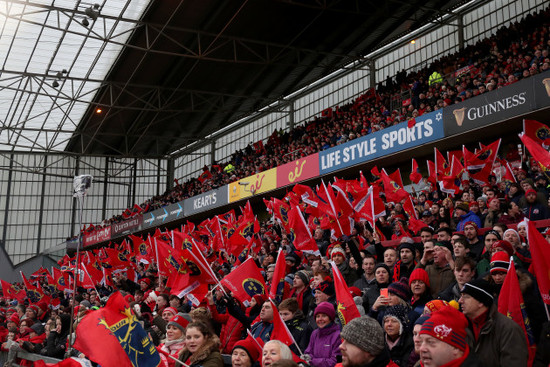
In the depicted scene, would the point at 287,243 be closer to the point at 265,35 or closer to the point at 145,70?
the point at 265,35

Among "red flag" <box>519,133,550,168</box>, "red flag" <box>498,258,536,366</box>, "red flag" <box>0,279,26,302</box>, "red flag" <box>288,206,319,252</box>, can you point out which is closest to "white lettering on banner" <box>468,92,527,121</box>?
"red flag" <box>519,133,550,168</box>

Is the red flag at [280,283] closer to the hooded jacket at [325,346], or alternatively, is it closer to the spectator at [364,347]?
the hooded jacket at [325,346]

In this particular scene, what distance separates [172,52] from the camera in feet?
72.7

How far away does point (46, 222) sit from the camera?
3906 cm

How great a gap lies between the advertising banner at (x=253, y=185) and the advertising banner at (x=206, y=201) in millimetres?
673

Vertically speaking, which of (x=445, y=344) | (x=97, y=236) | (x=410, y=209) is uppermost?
(x=97, y=236)

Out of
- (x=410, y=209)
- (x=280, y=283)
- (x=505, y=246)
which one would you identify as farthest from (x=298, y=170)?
(x=505, y=246)

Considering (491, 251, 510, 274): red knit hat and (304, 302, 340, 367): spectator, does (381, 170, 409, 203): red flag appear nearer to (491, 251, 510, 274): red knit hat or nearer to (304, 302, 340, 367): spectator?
(491, 251, 510, 274): red knit hat

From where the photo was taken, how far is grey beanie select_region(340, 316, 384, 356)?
3.19 metres

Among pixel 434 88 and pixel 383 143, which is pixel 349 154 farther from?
pixel 434 88

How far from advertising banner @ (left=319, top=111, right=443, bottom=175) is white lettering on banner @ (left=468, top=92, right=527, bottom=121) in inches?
37.9

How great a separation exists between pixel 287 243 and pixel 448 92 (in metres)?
7.15

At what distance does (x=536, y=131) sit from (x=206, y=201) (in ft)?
58.4

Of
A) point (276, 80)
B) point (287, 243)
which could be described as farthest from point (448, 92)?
point (276, 80)
